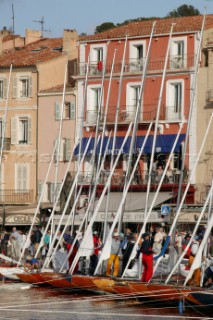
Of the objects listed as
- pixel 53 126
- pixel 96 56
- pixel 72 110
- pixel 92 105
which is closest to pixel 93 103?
pixel 92 105

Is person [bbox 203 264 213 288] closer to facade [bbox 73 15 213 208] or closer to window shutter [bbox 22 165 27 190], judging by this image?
facade [bbox 73 15 213 208]

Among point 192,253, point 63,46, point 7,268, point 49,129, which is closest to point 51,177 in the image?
point 49,129

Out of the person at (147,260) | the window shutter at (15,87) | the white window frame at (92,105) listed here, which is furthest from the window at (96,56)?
the person at (147,260)

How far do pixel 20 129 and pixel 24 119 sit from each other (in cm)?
73

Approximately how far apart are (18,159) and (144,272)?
40067 mm

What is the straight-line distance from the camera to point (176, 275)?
37.9m

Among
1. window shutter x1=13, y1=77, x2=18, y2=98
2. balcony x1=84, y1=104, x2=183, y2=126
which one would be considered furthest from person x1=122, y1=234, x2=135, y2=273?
window shutter x1=13, y1=77, x2=18, y2=98

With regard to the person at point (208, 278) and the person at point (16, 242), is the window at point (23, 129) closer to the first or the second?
the person at point (16, 242)

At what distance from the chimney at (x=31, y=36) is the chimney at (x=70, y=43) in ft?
26.4

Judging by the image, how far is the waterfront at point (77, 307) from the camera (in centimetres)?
3409

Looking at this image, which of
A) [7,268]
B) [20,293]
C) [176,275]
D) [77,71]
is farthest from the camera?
[77,71]

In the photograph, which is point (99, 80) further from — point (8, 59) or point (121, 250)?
point (121, 250)

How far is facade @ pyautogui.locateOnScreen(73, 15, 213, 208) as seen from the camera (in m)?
69.7

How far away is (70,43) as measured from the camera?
79.9 meters
